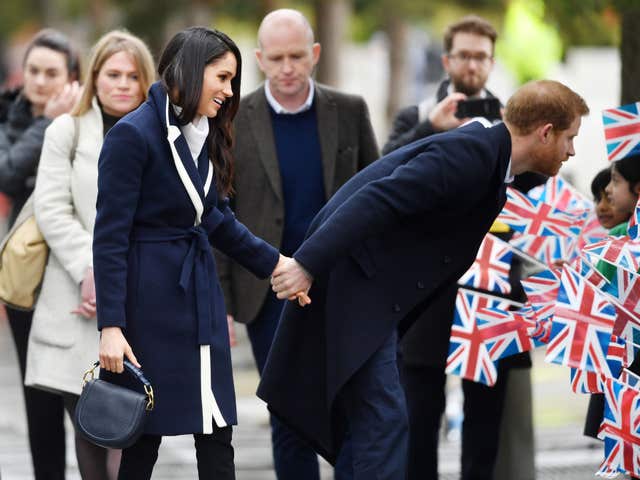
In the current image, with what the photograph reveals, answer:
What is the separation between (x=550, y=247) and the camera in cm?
629

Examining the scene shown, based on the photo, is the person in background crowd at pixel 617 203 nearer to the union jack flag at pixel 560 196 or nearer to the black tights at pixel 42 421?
the union jack flag at pixel 560 196

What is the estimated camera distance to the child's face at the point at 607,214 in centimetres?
602

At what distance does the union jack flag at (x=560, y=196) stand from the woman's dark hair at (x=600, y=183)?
90 mm

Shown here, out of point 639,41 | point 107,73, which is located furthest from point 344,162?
point 639,41

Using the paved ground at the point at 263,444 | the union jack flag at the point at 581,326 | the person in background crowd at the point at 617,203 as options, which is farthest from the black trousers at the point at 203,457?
the paved ground at the point at 263,444

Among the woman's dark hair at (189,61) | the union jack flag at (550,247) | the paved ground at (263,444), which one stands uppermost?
the woman's dark hair at (189,61)

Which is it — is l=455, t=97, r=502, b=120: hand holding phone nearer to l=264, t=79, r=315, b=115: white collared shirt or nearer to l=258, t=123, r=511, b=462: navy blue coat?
l=264, t=79, r=315, b=115: white collared shirt

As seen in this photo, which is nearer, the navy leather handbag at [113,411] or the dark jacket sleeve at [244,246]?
the navy leather handbag at [113,411]

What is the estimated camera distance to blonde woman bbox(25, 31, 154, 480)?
5980mm

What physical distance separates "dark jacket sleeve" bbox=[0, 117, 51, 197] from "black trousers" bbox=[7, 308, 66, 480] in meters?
0.57

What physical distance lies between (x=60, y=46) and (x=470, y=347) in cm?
249

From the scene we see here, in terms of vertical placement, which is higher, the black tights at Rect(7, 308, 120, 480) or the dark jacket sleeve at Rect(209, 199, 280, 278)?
the dark jacket sleeve at Rect(209, 199, 280, 278)

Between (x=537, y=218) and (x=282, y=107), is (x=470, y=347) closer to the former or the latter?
(x=537, y=218)

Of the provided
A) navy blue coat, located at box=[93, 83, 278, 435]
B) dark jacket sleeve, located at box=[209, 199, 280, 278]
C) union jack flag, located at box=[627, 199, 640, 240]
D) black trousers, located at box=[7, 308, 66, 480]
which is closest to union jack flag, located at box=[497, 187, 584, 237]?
union jack flag, located at box=[627, 199, 640, 240]
